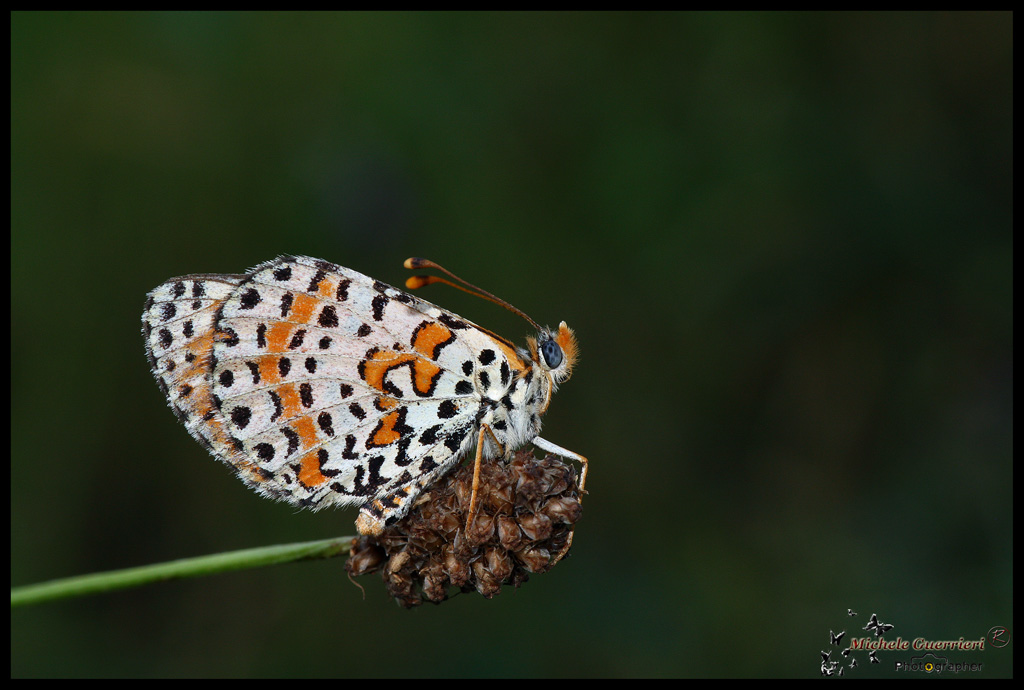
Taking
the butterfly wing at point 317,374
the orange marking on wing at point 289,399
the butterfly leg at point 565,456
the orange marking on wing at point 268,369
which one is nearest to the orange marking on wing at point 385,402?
the butterfly wing at point 317,374

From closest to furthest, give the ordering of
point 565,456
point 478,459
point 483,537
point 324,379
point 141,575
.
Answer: point 141,575, point 483,537, point 478,459, point 565,456, point 324,379

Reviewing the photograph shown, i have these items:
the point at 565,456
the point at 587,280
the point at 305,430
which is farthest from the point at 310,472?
the point at 587,280

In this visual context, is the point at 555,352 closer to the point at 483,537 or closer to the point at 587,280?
the point at 483,537

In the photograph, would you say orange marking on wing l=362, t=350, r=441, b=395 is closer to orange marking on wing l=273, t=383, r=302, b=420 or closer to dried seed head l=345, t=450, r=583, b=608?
orange marking on wing l=273, t=383, r=302, b=420

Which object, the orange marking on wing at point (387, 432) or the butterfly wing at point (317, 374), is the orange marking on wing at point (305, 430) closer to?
the butterfly wing at point (317, 374)

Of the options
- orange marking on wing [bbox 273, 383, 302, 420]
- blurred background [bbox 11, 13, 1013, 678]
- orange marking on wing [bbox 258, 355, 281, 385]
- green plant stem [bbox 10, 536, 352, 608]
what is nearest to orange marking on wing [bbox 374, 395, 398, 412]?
orange marking on wing [bbox 273, 383, 302, 420]

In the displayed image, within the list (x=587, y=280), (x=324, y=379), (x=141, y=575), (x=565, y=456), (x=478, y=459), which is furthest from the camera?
(x=587, y=280)

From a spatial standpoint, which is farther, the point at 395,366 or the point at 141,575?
the point at 395,366

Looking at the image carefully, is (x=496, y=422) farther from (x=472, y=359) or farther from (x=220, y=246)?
(x=220, y=246)
